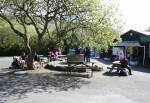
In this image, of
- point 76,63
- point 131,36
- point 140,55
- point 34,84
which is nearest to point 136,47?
point 140,55

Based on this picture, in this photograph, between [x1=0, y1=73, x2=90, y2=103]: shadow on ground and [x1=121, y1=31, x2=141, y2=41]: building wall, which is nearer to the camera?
[x1=0, y1=73, x2=90, y2=103]: shadow on ground

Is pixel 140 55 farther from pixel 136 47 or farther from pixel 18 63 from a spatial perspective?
pixel 18 63

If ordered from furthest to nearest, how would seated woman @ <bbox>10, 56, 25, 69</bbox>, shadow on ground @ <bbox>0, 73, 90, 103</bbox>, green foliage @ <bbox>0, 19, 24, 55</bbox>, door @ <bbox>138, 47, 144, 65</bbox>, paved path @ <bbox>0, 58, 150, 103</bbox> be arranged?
green foliage @ <bbox>0, 19, 24, 55</bbox> → door @ <bbox>138, 47, 144, 65</bbox> → seated woman @ <bbox>10, 56, 25, 69</bbox> → shadow on ground @ <bbox>0, 73, 90, 103</bbox> → paved path @ <bbox>0, 58, 150, 103</bbox>

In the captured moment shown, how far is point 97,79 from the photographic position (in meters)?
18.8

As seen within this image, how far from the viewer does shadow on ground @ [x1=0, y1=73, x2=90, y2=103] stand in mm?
14156

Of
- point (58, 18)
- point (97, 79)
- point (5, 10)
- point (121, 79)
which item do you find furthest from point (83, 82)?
point (5, 10)

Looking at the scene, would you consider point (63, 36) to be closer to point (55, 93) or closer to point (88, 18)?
point (88, 18)

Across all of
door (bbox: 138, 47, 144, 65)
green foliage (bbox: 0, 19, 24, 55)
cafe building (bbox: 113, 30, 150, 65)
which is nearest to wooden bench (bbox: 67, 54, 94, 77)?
cafe building (bbox: 113, 30, 150, 65)

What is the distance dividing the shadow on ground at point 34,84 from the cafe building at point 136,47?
583 inches

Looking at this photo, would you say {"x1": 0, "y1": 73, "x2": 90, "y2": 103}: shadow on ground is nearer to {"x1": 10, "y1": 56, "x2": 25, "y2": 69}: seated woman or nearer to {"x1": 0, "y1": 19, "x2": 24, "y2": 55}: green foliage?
{"x1": 10, "y1": 56, "x2": 25, "y2": 69}: seated woman

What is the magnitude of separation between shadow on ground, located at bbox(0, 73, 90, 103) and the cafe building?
14812 mm

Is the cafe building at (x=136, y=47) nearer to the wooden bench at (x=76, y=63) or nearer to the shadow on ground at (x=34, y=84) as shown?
the wooden bench at (x=76, y=63)

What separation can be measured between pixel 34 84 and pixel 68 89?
1.95 metres

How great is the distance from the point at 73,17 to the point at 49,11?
5.02 ft
